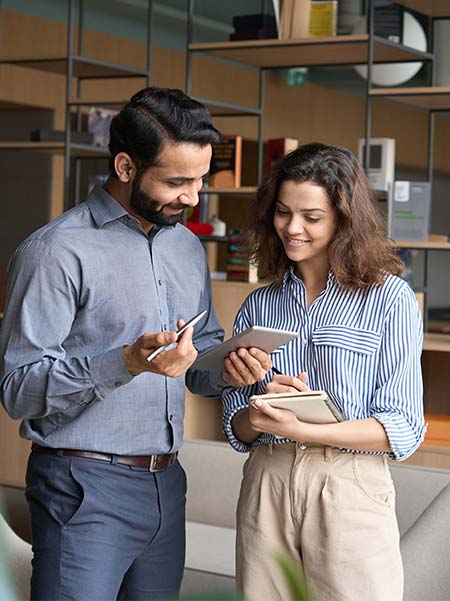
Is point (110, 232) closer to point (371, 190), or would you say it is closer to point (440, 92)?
point (371, 190)

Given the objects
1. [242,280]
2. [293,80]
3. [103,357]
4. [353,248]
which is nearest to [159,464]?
[103,357]

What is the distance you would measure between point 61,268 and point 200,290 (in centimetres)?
38

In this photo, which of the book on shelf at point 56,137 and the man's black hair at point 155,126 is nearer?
the man's black hair at point 155,126

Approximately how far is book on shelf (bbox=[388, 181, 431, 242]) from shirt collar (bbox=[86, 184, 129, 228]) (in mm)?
2518

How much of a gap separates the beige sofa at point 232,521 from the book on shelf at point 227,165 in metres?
1.53

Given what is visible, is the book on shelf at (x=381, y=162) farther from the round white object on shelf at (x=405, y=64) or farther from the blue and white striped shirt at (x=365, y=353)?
the blue and white striped shirt at (x=365, y=353)

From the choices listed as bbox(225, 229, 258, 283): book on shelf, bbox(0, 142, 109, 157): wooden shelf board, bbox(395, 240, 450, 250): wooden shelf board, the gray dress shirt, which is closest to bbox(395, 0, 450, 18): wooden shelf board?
bbox(395, 240, 450, 250): wooden shelf board

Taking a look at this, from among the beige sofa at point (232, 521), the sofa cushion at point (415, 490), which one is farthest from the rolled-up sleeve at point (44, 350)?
the sofa cushion at point (415, 490)

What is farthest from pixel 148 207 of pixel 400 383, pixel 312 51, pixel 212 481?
pixel 312 51

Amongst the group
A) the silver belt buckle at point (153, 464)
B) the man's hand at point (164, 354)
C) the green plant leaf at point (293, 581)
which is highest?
the green plant leaf at point (293, 581)

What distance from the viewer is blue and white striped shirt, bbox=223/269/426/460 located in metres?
1.74

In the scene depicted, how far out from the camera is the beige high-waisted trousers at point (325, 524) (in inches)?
67.9

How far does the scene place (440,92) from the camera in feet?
13.5

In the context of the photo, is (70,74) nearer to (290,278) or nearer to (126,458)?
(290,278)
